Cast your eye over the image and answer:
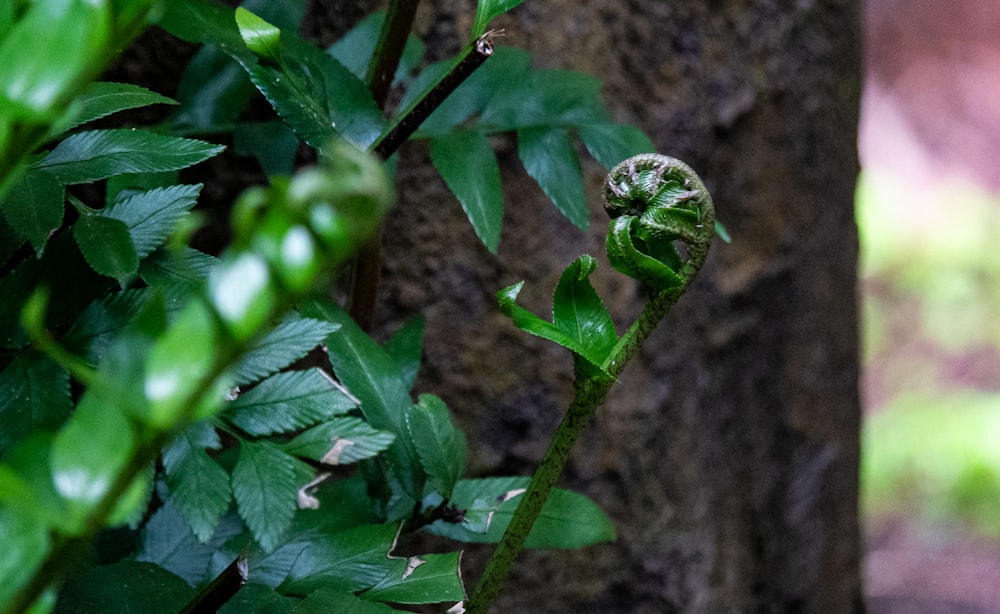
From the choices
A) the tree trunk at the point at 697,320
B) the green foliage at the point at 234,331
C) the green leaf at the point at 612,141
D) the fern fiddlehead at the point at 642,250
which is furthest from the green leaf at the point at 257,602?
the tree trunk at the point at 697,320

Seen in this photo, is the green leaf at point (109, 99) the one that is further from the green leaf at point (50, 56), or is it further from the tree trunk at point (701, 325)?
the tree trunk at point (701, 325)

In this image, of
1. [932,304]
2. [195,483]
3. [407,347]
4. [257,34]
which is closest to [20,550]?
[195,483]

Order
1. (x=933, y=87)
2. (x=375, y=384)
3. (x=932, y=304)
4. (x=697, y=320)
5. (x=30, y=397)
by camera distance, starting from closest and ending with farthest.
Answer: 1. (x=30, y=397)
2. (x=375, y=384)
3. (x=697, y=320)
4. (x=932, y=304)
5. (x=933, y=87)

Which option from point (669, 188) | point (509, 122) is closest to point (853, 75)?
point (509, 122)

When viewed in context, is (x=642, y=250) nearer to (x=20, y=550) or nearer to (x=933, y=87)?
(x=20, y=550)

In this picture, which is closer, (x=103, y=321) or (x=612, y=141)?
(x=103, y=321)

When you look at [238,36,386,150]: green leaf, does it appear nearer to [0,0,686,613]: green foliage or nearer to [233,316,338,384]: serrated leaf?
[0,0,686,613]: green foliage

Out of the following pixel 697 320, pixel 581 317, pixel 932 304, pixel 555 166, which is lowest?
pixel 581 317

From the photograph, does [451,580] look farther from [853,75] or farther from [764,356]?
[853,75]
